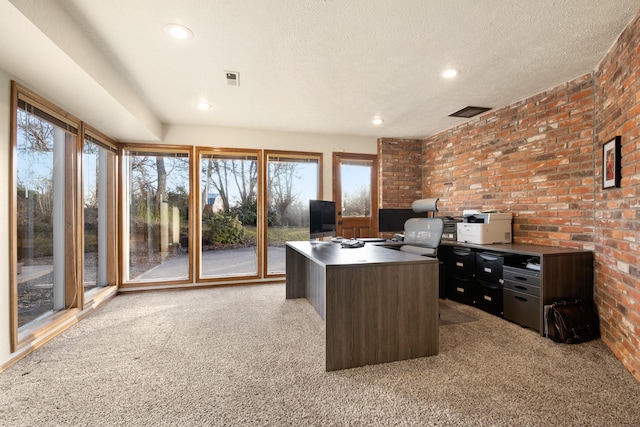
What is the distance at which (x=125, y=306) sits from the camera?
3.84 meters

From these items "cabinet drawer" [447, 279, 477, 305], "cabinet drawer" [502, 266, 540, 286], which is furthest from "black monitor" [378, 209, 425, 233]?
"cabinet drawer" [502, 266, 540, 286]

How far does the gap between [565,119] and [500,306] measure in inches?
81.5

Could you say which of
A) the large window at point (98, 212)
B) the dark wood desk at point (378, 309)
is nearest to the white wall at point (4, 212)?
the large window at point (98, 212)

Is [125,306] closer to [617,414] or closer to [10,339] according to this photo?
[10,339]

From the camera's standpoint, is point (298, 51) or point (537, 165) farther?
point (537, 165)

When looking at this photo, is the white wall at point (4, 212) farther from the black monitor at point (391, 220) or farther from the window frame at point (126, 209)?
the black monitor at point (391, 220)

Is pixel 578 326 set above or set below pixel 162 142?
below

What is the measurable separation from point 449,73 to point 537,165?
154 cm

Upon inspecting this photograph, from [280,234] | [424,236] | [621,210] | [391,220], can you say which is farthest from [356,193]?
[621,210]

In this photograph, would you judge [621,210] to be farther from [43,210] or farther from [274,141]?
[43,210]

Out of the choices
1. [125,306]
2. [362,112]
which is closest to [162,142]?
[125,306]

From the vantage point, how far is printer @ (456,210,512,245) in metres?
3.58

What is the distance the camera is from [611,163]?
8.11 ft

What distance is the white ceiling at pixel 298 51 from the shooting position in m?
2.01
